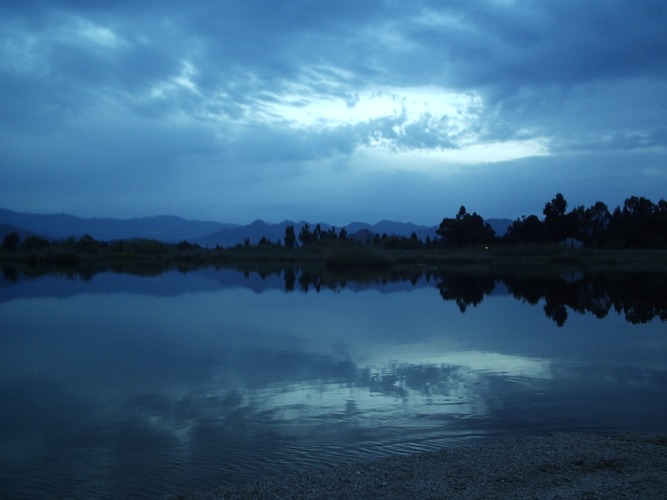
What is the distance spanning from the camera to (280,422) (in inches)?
277

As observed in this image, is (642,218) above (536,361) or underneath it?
above

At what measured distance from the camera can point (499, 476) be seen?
506cm

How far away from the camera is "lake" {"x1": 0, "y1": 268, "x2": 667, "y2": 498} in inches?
234

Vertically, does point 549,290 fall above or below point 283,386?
above

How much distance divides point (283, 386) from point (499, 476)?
4.21 metres

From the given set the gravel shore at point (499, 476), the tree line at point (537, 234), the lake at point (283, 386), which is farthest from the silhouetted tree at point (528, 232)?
the gravel shore at point (499, 476)

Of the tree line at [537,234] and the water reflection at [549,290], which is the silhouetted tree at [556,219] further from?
the water reflection at [549,290]

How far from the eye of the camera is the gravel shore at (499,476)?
473 centimetres

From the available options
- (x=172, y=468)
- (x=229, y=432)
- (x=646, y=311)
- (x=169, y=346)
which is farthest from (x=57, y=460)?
(x=646, y=311)

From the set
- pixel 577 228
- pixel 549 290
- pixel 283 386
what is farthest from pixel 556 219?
pixel 283 386

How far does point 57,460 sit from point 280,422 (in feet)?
7.50

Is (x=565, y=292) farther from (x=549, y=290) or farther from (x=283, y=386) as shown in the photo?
(x=283, y=386)

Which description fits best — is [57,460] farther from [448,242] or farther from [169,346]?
[448,242]

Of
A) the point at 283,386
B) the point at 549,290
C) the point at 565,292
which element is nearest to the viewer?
the point at 283,386
